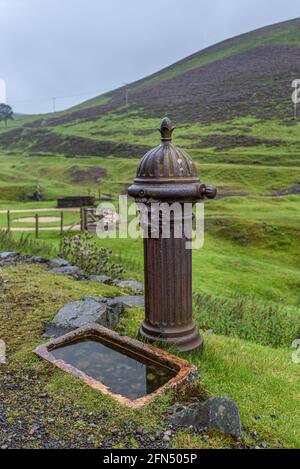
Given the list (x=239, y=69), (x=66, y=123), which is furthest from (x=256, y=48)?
(x=66, y=123)

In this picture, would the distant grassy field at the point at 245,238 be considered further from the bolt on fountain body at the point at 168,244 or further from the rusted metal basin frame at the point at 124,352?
the bolt on fountain body at the point at 168,244

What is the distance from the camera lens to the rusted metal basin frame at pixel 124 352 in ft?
11.4

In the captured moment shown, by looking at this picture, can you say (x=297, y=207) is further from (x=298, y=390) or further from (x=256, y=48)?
(x=256, y=48)

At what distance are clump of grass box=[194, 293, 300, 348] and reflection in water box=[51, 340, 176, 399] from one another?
2061mm

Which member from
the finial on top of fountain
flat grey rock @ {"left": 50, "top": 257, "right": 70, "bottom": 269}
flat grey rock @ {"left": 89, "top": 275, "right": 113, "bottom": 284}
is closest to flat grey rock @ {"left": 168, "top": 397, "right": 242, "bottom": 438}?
the finial on top of fountain

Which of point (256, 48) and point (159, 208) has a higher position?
point (256, 48)

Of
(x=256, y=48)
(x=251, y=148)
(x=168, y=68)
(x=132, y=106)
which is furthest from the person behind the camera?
(x=168, y=68)

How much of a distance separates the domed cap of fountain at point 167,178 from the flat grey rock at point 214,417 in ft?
5.92

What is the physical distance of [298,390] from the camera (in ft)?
13.3

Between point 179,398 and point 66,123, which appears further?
point 66,123

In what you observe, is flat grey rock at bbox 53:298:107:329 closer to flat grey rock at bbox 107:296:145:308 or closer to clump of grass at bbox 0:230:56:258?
flat grey rock at bbox 107:296:145:308

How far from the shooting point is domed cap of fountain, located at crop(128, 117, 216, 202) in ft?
13.3

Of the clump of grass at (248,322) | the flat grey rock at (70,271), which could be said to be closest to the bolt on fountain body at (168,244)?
the clump of grass at (248,322)

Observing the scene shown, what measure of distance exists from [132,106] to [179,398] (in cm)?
8965
